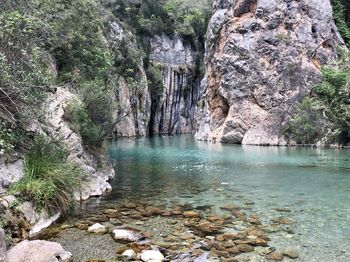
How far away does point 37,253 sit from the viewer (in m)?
6.28

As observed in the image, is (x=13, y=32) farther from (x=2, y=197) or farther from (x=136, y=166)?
(x=136, y=166)

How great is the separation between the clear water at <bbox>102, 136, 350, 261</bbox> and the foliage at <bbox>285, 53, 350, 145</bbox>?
33.2 ft

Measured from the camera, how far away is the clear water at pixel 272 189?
806 cm

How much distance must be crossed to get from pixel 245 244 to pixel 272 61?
3302 centimetres

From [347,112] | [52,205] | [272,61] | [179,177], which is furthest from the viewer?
[272,61]

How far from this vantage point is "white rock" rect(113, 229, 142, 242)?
25.8 feet

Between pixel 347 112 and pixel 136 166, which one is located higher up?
pixel 347 112

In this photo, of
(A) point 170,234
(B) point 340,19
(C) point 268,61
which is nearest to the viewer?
(A) point 170,234

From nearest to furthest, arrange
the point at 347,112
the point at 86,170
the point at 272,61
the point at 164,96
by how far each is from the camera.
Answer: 1. the point at 86,170
2. the point at 347,112
3. the point at 272,61
4. the point at 164,96

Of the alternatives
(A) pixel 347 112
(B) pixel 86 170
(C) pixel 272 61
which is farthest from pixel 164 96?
(B) pixel 86 170

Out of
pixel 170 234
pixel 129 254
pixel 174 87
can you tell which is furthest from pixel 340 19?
pixel 129 254

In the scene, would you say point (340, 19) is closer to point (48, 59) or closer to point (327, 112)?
point (327, 112)

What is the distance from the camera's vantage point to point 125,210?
407 inches

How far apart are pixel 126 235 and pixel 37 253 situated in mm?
2051
